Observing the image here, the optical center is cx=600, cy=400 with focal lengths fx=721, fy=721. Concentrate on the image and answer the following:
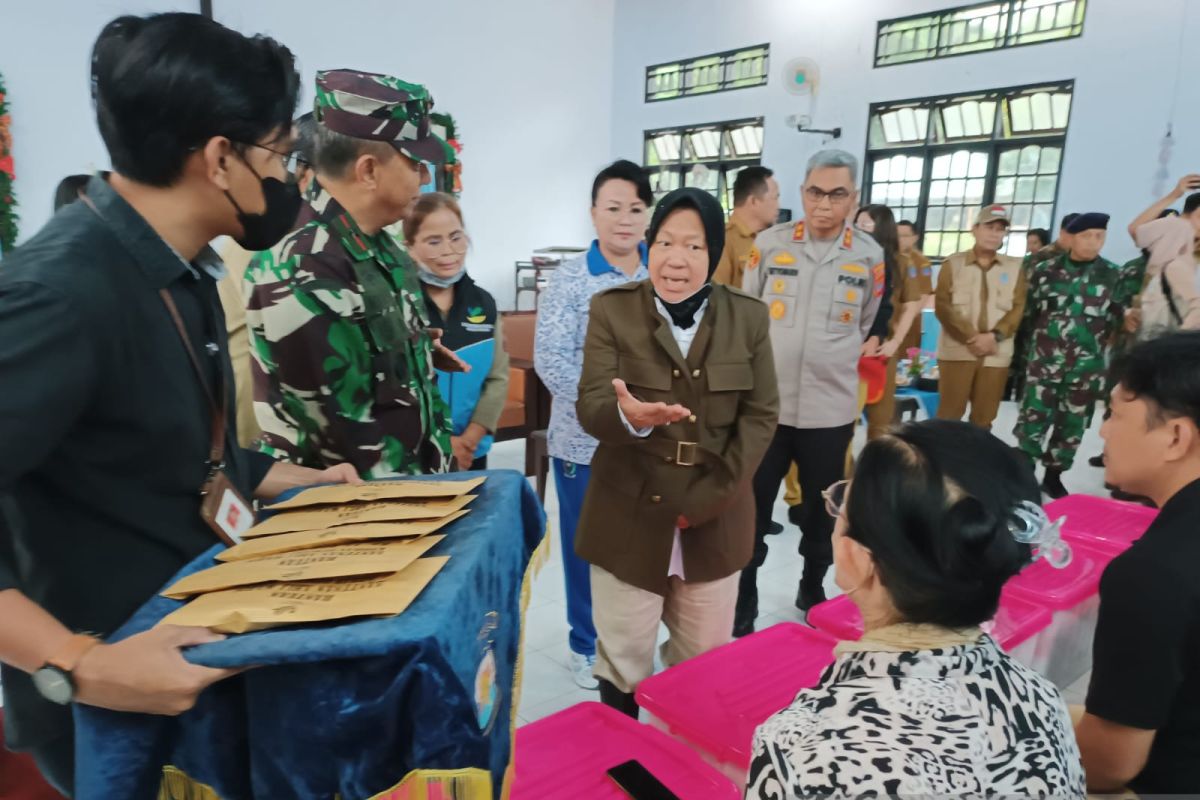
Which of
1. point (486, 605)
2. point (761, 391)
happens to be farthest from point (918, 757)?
point (761, 391)

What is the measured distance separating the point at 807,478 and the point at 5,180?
7002 mm

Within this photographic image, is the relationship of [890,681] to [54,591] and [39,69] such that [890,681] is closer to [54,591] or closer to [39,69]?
[54,591]

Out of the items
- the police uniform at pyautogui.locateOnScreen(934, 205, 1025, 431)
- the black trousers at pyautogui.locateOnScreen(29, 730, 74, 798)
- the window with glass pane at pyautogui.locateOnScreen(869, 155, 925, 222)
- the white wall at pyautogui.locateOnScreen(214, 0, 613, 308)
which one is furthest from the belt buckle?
the white wall at pyautogui.locateOnScreen(214, 0, 613, 308)

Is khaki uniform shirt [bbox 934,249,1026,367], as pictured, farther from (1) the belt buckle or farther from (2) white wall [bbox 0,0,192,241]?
(2) white wall [bbox 0,0,192,241]

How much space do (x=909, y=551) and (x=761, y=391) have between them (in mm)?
896

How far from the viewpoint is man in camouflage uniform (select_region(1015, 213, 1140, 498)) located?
3.96 m

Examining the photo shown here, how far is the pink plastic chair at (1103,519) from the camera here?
7.27 feet

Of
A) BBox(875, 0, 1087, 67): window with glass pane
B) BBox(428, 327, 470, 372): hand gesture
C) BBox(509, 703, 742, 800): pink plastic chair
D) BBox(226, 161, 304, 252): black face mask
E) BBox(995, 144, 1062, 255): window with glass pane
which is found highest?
BBox(875, 0, 1087, 67): window with glass pane

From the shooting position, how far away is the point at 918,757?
2.46 ft

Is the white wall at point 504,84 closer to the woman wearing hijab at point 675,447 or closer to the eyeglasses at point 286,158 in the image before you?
the woman wearing hijab at point 675,447

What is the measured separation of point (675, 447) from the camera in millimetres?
1610

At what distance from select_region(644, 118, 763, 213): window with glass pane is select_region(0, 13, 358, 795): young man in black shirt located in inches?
346

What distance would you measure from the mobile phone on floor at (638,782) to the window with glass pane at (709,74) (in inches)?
373

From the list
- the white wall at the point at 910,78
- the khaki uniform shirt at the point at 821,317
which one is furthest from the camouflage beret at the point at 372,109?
the white wall at the point at 910,78
